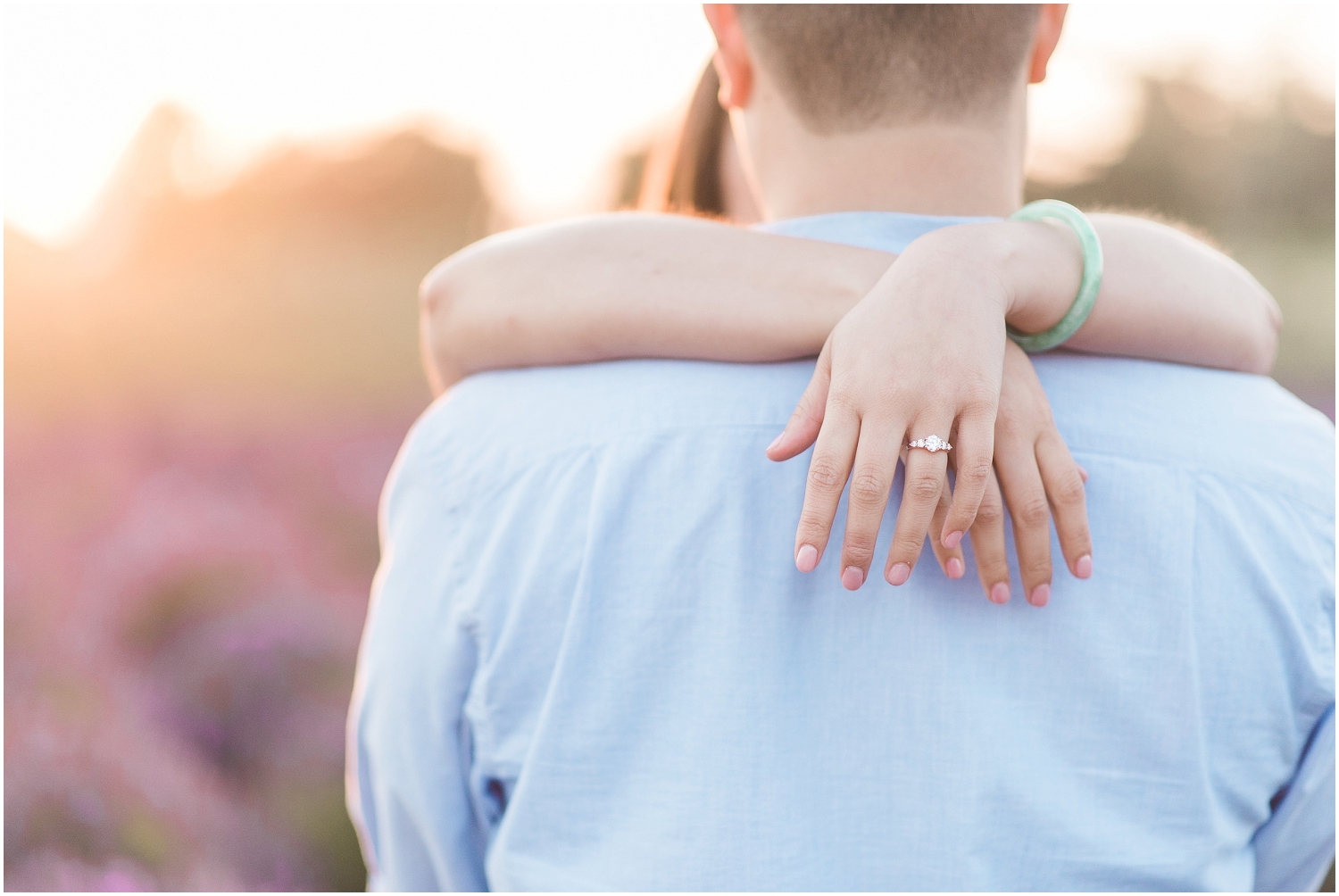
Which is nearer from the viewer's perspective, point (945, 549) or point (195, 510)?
point (945, 549)

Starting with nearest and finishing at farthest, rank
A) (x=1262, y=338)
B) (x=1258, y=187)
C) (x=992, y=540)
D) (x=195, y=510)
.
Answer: (x=992, y=540) → (x=1262, y=338) → (x=195, y=510) → (x=1258, y=187)

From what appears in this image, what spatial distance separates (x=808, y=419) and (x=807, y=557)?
0.15 meters

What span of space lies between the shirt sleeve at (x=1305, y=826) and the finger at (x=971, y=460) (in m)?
0.67

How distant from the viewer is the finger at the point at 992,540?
1035 millimetres

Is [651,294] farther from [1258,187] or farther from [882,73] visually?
[1258,187]

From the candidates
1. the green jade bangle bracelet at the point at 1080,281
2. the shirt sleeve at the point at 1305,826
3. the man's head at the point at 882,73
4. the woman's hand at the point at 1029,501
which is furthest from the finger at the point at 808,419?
the shirt sleeve at the point at 1305,826

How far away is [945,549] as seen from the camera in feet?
3.36

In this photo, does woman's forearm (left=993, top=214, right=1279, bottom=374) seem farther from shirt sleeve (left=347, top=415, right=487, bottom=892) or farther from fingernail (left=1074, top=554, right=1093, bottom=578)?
shirt sleeve (left=347, top=415, right=487, bottom=892)

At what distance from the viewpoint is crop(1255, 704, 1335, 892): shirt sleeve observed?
4.01ft

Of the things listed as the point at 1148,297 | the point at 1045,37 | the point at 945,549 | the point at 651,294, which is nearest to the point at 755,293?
the point at 651,294

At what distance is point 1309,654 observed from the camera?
1.18 m

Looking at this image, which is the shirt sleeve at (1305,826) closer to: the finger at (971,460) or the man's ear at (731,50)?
the finger at (971,460)

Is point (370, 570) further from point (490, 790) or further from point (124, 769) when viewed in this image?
point (490, 790)

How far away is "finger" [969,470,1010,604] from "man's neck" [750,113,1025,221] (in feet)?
1.46
